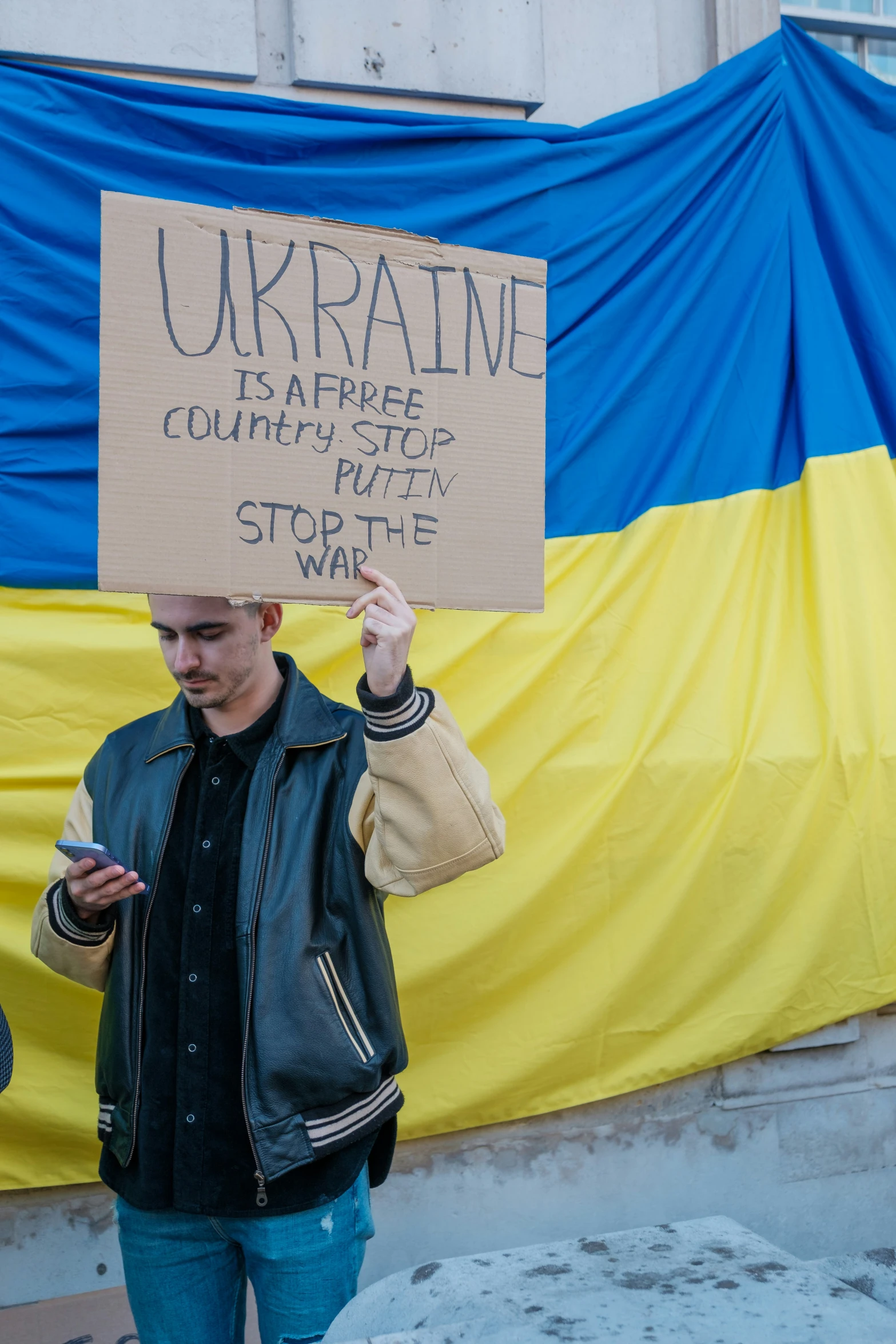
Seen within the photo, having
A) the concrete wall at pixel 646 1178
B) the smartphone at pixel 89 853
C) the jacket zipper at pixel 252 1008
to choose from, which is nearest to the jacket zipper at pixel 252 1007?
the jacket zipper at pixel 252 1008

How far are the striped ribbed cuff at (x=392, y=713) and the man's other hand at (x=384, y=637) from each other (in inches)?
0.4

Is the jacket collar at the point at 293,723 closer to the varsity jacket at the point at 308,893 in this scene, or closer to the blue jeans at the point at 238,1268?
the varsity jacket at the point at 308,893

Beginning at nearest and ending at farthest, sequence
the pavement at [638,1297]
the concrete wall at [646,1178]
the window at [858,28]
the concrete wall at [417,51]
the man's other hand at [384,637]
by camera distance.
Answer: the pavement at [638,1297] → the man's other hand at [384,637] → the concrete wall at [646,1178] → the concrete wall at [417,51] → the window at [858,28]

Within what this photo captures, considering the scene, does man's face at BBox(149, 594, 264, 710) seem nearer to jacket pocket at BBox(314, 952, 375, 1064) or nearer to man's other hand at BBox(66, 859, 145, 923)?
man's other hand at BBox(66, 859, 145, 923)

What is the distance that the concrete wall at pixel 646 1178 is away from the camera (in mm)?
2941

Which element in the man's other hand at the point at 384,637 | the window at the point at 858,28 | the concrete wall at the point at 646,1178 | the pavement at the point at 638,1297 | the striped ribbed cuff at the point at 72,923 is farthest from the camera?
the window at the point at 858,28

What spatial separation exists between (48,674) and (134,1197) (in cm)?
128

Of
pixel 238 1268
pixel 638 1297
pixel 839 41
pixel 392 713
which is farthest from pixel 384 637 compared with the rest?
pixel 839 41

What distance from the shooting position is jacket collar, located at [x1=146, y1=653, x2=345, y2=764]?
1981 millimetres

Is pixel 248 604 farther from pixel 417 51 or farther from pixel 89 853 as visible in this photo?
pixel 417 51

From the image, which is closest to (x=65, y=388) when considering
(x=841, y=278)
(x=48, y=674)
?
(x=48, y=674)

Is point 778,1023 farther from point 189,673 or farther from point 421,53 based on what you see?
point 421,53

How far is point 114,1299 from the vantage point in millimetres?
2918

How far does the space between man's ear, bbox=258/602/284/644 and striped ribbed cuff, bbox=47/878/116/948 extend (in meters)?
0.52
